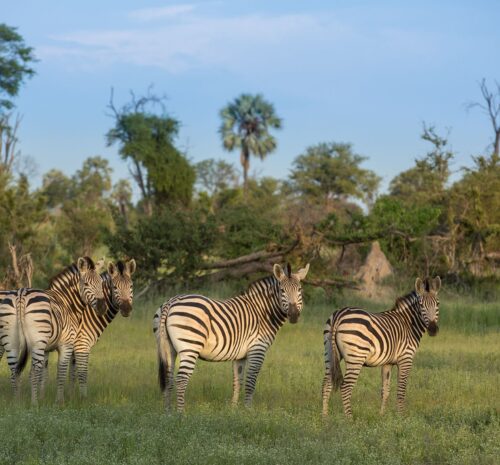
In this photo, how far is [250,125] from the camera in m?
66.6

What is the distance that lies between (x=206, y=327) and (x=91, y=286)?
2.13 m

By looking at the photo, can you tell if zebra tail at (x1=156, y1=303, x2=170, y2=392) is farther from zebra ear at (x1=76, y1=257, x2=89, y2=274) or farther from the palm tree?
the palm tree

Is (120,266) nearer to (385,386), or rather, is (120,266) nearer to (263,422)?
(263,422)

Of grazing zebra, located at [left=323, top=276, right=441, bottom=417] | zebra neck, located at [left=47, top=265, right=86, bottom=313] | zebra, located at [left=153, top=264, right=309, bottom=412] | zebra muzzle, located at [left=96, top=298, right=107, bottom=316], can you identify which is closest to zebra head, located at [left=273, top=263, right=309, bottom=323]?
zebra, located at [left=153, top=264, right=309, bottom=412]

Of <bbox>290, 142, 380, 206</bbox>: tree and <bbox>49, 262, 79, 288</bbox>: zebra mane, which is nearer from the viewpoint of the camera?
<bbox>49, 262, 79, 288</bbox>: zebra mane

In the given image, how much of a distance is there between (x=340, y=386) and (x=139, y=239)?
16468mm

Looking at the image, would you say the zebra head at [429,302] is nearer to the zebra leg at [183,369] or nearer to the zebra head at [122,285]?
the zebra leg at [183,369]

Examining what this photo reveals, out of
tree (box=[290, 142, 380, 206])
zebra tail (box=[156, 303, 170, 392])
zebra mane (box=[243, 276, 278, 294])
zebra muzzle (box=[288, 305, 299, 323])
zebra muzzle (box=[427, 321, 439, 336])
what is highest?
tree (box=[290, 142, 380, 206])

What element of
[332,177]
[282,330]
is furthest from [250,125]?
[282,330]

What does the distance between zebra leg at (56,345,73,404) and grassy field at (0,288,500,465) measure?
7.8 inches

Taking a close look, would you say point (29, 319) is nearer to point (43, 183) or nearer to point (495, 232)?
point (495, 232)

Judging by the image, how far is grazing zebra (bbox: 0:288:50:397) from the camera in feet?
33.3

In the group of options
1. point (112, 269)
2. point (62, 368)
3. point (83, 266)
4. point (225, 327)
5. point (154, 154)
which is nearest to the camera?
point (225, 327)

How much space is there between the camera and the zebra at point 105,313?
35.5ft
